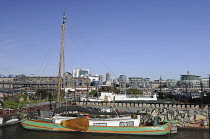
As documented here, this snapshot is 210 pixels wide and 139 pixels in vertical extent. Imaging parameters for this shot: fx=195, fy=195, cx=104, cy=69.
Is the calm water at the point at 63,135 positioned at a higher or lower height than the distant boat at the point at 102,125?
lower

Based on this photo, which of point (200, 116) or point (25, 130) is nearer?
point (25, 130)

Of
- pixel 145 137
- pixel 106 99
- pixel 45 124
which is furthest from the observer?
pixel 106 99

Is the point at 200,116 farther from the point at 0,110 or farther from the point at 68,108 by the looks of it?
the point at 0,110

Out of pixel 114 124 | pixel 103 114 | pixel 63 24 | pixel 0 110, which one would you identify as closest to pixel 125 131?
pixel 114 124

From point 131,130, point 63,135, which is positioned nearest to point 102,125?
point 131,130

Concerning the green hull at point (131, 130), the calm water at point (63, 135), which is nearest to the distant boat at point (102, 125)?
the green hull at point (131, 130)

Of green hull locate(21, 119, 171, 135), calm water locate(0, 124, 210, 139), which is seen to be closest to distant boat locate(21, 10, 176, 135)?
green hull locate(21, 119, 171, 135)

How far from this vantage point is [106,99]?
6288 centimetres

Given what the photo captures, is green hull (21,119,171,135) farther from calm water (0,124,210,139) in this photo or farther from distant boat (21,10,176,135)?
calm water (0,124,210,139)

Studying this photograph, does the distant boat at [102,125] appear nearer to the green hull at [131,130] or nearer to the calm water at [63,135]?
the green hull at [131,130]

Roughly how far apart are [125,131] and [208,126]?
626 inches

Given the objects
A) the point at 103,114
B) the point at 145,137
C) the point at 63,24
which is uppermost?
the point at 63,24

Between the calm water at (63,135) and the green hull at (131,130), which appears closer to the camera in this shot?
the calm water at (63,135)

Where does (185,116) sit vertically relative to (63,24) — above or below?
below
